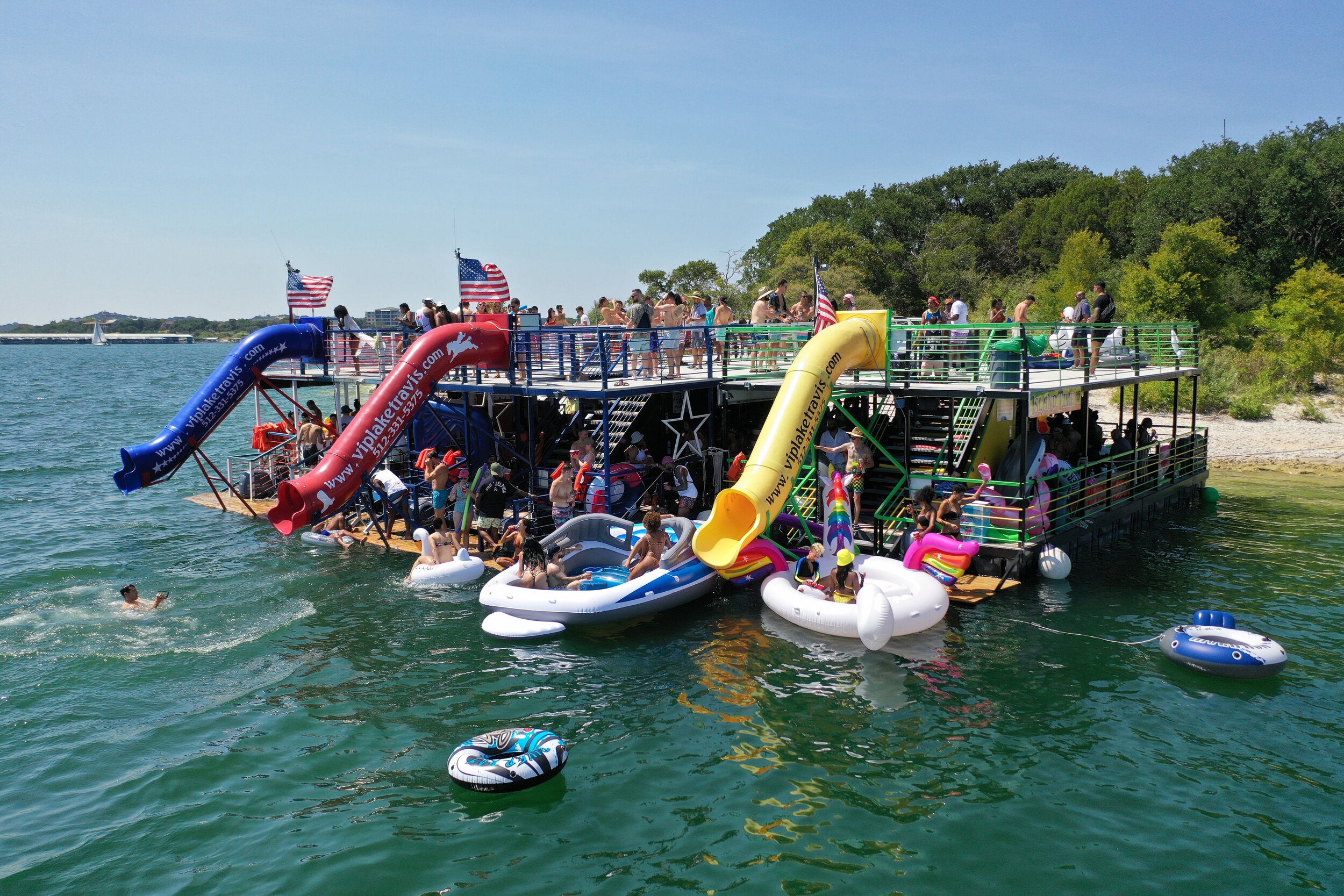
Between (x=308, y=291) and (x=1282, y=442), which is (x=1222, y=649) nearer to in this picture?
(x=308, y=291)

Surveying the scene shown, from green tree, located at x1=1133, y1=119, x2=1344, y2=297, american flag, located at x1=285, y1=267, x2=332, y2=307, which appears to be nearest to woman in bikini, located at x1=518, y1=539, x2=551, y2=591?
american flag, located at x1=285, y1=267, x2=332, y2=307

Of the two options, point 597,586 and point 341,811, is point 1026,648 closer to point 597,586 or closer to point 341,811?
point 597,586

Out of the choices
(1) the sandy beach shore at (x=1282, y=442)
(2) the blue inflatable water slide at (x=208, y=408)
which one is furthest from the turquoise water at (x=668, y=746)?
(1) the sandy beach shore at (x=1282, y=442)

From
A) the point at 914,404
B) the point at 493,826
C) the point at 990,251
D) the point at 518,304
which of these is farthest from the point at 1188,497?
the point at 990,251

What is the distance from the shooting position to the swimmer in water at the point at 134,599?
15805 millimetres

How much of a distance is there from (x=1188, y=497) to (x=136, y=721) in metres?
24.8

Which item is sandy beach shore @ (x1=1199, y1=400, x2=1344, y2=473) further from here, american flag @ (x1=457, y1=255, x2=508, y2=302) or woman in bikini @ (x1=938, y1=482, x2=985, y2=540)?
american flag @ (x1=457, y1=255, x2=508, y2=302)

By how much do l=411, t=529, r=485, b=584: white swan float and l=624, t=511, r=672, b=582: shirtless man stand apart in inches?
134

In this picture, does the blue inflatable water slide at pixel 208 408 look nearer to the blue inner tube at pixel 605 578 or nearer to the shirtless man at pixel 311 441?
the shirtless man at pixel 311 441

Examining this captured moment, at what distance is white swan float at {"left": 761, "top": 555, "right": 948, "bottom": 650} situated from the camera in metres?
13.3

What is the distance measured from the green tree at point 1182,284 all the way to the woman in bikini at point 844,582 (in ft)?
121

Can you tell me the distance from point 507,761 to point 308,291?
56.9 feet

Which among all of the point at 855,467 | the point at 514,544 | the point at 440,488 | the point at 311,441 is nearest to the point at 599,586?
the point at 514,544

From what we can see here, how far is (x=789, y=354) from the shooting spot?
2141 centimetres
